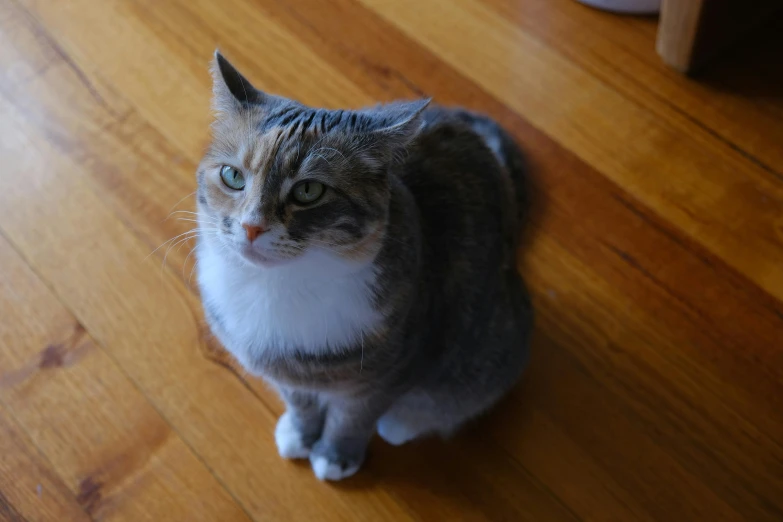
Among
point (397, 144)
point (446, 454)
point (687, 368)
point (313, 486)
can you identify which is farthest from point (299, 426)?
point (687, 368)

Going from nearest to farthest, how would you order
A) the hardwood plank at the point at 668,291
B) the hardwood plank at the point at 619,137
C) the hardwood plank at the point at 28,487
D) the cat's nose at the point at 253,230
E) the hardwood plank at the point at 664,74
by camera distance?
the cat's nose at the point at 253,230 → the hardwood plank at the point at 28,487 → the hardwood plank at the point at 668,291 → the hardwood plank at the point at 619,137 → the hardwood plank at the point at 664,74

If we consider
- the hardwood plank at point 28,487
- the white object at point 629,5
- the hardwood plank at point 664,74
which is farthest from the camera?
the white object at point 629,5

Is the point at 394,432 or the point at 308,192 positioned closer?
the point at 308,192

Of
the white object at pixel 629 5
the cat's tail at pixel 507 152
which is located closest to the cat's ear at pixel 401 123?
the cat's tail at pixel 507 152

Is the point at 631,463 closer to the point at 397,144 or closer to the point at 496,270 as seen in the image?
the point at 496,270

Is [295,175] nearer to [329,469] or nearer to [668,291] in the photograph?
[329,469]

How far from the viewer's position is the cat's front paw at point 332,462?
3.99 feet

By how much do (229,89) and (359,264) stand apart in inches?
10.1

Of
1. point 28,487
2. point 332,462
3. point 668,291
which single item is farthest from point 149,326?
point 668,291

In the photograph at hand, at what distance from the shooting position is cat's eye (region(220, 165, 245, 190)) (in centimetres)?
87

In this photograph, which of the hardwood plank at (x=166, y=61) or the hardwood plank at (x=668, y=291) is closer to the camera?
the hardwood plank at (x=668, y=291)

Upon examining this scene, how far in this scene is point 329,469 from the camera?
122 cm

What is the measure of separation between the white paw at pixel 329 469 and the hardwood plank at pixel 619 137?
77 cm

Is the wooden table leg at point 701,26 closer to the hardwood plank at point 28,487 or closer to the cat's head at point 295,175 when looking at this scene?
the cat's head at point 295,175
